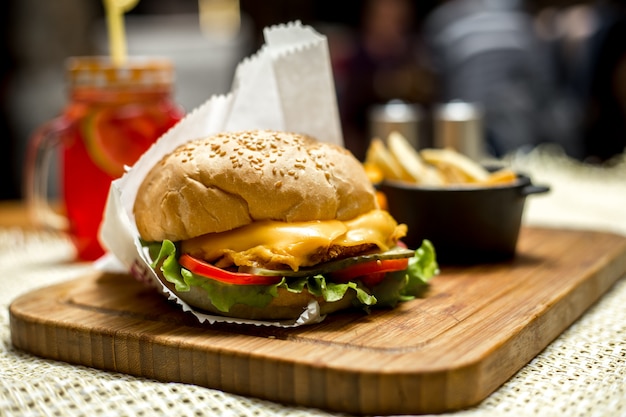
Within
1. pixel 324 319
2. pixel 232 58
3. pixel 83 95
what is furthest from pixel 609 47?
pixel 324 319

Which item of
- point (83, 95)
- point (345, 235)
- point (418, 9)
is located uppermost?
point (418, 9)

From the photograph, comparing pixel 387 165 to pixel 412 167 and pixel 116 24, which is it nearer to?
pixel 412 167

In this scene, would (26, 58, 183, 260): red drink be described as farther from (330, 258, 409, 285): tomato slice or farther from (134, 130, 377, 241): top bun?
(330, 258, 409, 285): tomato slice

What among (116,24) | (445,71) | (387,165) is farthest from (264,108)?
(445,71)

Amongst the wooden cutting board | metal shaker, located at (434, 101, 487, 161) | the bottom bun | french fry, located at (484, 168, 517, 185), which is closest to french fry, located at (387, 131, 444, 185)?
french fry, located at (484, 168, 517, 185)

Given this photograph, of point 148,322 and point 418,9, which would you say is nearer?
point 148,322

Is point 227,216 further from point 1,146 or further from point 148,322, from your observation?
point 1,146
